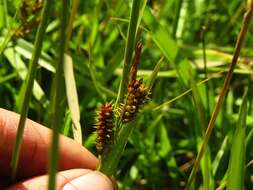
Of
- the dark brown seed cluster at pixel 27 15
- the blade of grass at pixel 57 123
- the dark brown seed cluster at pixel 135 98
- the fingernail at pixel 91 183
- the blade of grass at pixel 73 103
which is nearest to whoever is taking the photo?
the blade of grass at pixel 57 123

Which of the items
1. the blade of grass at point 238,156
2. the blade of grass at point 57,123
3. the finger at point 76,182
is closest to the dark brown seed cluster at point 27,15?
the finger at point 76,182

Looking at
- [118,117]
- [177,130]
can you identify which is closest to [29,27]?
[177,130]

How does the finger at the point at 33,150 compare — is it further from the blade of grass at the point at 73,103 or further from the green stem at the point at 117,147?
the green stem at the point at 117,147

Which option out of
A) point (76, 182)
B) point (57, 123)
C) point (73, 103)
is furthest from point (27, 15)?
point (57, 123)

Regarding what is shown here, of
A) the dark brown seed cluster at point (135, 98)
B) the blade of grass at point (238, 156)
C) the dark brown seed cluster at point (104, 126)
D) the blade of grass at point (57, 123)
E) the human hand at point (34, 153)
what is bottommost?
the human hand at point (34, 153)

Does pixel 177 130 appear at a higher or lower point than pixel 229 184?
lower

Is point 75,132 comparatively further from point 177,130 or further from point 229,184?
point 177,130

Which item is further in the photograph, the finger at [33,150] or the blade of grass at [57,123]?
the finger at [33,150]

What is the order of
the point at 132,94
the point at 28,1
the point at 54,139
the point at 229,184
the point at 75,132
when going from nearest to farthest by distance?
the point at 54,139 → the point at 132,94 → the point at 229,184 → the point at 75,132 → the point at 28,1
